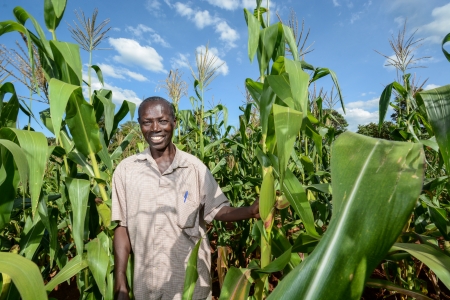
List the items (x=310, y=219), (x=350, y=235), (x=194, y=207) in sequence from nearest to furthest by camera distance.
→ (x=350, y=235) < (x=310, y=219) < (x=194, y=207)

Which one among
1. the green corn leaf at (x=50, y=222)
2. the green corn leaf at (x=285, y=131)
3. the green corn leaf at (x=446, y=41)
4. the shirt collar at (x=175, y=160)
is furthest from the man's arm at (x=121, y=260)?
the green corn leaf at (x=446, y=41)

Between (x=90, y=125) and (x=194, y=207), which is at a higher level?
(x=90, y=125)

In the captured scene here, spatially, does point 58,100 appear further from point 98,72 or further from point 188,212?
point 188,212

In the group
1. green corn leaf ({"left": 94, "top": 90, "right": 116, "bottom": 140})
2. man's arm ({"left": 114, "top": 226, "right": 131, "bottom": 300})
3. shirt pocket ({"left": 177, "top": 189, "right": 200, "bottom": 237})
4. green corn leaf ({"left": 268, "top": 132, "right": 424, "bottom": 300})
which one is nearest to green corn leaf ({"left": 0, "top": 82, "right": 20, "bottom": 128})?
green corn leaf ({"left": 94, "top": 90, "right": 116, "bottom": 140})

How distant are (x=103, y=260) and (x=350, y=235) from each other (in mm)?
1324

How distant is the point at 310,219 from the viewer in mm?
1131

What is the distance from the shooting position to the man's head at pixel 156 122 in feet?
6.20

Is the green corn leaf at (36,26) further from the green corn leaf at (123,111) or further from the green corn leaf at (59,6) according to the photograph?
the green corn leaf at (123,111)

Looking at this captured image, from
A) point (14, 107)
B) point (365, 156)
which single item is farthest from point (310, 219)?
point (14, 107)

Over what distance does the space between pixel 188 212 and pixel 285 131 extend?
1.05 metres

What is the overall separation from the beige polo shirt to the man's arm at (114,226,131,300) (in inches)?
1.6

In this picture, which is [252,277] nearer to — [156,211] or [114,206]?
[156,211]

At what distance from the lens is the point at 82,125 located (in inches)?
60.7

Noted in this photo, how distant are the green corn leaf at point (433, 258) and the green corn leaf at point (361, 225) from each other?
13.2 inches
